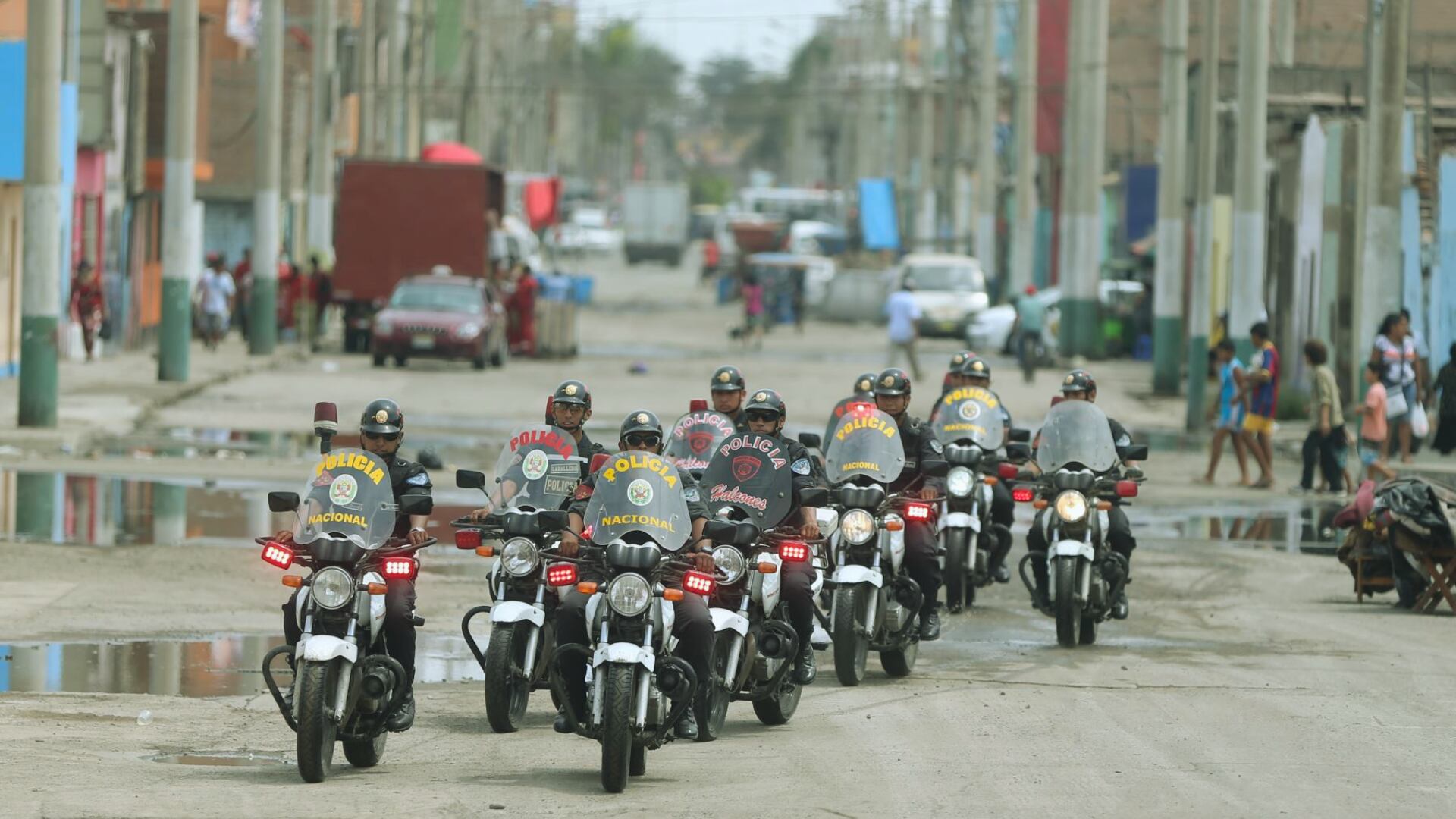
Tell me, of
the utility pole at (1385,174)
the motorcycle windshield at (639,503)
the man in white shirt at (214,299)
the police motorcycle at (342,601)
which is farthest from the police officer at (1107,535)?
the man in white shirt at (214,299)

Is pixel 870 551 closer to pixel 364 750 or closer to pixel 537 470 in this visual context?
pixel 537 470

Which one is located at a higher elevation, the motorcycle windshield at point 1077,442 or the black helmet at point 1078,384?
the black helmet at point 1078,384

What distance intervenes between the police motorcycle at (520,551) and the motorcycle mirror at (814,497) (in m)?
1.08

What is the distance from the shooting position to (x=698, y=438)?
12.7m

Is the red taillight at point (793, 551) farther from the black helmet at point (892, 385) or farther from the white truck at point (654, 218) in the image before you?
the white truck at point (654, 218)

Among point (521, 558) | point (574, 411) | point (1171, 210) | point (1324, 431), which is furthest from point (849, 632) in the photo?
point (1171, 210)

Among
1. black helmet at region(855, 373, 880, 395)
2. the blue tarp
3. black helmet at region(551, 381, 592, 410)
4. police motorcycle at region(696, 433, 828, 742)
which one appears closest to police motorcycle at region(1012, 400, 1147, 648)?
black helmet at region(855, 373, 880, 395)

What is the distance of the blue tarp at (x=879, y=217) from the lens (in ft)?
262

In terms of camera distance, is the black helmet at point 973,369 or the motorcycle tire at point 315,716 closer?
the motorcycle tire at point 315,716

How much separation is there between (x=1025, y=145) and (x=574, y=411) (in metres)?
45.9

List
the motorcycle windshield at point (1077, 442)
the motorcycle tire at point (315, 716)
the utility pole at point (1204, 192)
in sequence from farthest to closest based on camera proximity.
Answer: the utility pole at point (1204, 192)
the motorcycle windshield at point (1077, 442)
the motorcycle tire at point (315, 716)

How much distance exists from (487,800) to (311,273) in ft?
129

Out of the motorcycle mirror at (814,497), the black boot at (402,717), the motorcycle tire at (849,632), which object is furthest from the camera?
the motorcycle tire at (849,632)

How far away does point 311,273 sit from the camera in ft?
157
